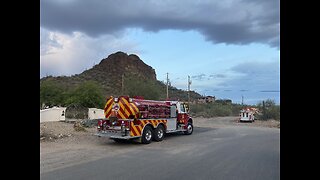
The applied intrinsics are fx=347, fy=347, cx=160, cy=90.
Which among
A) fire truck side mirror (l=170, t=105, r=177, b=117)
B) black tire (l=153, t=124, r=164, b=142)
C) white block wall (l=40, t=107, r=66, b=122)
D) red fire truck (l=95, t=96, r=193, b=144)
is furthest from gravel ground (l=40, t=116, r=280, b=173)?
white block wall (l=40, t=107, r=66, b=122)

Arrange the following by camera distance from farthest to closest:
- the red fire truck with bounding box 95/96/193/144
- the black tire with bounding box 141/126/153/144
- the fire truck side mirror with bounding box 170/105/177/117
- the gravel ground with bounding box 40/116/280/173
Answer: the fire truck side mirror with bounding box 170/105/177/117 < the black tire with bounding box 141/126/153/144 < the red fire truck with bounding box 95/96/193/144 < the gravel ground with bounding box 40/116/280/173

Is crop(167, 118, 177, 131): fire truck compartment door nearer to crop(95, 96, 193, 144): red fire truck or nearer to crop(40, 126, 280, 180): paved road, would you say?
crop(95, 96, 193, 144): red fire truck

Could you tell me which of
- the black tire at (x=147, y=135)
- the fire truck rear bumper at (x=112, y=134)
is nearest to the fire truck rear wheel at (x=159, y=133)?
the black tire at (x=147, y=135)

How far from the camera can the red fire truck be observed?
18.0 metres

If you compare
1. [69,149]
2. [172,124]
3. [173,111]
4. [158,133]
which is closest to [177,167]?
[69,149]

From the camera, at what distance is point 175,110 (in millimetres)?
22719

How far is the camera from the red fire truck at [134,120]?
18.0 m

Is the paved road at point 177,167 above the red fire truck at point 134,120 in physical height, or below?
below

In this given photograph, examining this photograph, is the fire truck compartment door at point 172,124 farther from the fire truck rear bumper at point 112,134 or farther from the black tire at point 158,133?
the fire truck rear bumper at point 112,134

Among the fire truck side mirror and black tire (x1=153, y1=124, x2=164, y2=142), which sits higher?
the fire truck side mirror
